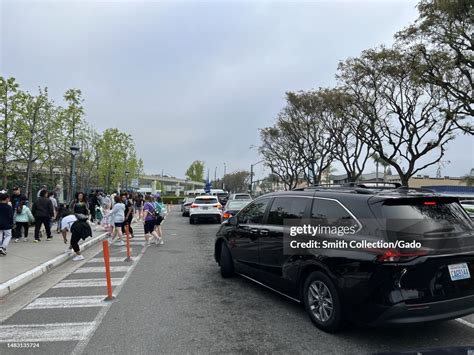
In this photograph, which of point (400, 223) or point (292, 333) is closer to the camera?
point (400, 223)

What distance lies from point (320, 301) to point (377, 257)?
110 cm

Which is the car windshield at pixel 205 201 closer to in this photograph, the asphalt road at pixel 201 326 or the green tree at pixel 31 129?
the green tree at pixel 31 129

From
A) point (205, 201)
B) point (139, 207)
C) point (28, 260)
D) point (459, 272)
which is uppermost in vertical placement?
point (205, 201)

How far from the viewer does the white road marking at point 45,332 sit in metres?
4.52

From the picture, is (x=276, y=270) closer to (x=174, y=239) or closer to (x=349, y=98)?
(x=174, y=239)

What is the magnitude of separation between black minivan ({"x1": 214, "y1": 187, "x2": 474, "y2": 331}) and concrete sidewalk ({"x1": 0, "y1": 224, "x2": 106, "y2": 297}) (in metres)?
5.06

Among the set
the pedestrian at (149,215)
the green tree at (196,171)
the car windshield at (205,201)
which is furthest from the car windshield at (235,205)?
the green tree at (196,171)

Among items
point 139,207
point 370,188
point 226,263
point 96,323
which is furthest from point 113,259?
point 139,207

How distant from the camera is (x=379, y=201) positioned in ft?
14.1

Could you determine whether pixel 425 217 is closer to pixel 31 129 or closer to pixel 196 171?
pixel 31 129

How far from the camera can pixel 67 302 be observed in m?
5.99

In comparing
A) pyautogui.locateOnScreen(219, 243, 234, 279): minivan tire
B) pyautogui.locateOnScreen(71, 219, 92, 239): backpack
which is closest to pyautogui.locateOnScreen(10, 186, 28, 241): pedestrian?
pyautogui.locateOnScreen(71, 219, 92, 239): backpack

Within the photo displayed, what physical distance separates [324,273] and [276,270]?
1.09m

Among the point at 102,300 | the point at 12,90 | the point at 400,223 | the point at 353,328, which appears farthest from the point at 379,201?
the point at 12,90
